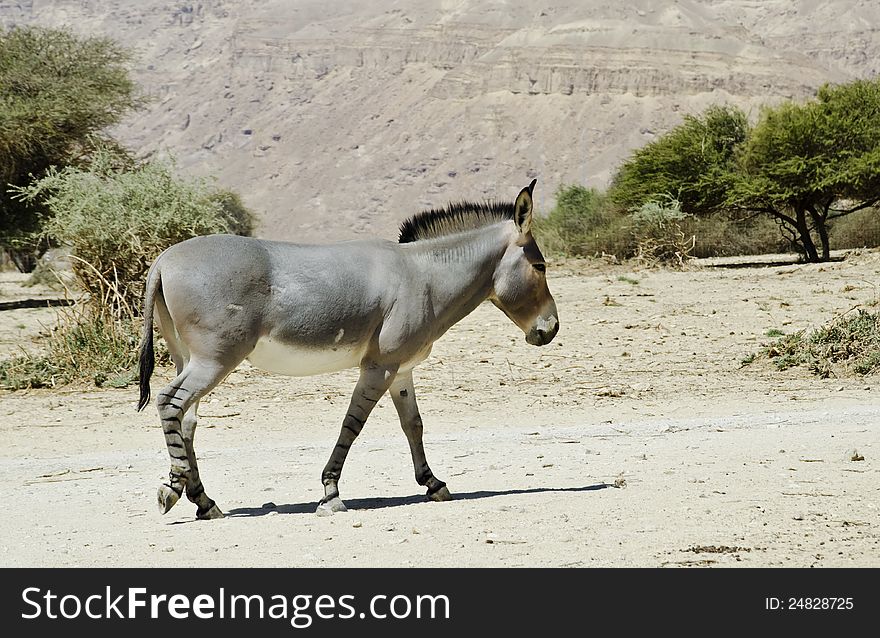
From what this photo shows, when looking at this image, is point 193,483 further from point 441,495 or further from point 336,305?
point 441,495

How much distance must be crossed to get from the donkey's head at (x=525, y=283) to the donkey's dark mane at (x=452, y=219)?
0.58ft

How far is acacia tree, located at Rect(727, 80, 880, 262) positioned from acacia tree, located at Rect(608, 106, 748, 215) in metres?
0.92

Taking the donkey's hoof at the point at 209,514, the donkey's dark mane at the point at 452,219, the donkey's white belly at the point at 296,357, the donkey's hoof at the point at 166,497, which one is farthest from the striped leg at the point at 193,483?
the donkey's dark mane at the point at 452,219

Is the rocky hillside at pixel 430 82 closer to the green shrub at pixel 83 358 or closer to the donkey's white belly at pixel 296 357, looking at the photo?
the green shrub at pixel 83 358

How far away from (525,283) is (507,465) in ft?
6.79

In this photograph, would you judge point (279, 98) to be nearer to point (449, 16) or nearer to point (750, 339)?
point (449, 16)

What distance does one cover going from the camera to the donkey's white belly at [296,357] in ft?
25.3

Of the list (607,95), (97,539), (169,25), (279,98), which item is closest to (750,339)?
(97,539)

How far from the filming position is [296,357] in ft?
25.5

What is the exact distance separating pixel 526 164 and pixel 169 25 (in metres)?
67.4

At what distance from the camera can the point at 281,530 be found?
24.0 feet

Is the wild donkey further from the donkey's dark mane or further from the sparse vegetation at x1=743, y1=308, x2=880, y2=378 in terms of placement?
the sparse vegetation at x1=743, y1=308, x2=880, y2=378

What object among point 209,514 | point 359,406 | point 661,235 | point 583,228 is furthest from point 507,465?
point 583,228

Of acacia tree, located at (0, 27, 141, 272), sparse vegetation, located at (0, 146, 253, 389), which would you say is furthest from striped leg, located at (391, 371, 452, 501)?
acacia tree, located at (0, 27, 141, 272)
